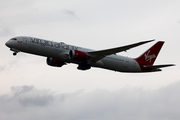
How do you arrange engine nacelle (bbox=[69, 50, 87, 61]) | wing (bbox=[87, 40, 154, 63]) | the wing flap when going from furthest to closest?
1. engine nacelle (bbox=[69, 50, 87, 61])
2. wing (bbox=[87, 40, 154, 63])
3. the wing flap

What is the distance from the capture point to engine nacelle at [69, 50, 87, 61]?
188ft

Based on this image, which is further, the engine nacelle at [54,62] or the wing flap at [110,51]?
the engine nacelle at [54,62]

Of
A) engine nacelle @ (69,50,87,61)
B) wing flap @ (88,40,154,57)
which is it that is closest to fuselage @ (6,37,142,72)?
A: engine nacelle @ (69,50,87,61)

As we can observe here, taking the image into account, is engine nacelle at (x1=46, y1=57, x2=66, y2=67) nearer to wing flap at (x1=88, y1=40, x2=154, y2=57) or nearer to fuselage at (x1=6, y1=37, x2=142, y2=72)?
fuselage at (x1=6, y1=37, x2=142, y2=72)

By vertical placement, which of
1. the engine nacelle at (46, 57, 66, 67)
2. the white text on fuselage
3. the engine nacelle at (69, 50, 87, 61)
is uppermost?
the white text on fuselage

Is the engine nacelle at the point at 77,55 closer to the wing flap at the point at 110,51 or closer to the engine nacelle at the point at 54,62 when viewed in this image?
the wing flap at the point at 110,51

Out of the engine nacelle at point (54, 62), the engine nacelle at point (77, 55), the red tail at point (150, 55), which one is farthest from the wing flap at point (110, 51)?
the red tail at point (150, 55)

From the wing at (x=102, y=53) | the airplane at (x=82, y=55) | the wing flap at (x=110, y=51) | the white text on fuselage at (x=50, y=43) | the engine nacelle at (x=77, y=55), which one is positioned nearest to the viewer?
the wing flap at (x=110, y=51)

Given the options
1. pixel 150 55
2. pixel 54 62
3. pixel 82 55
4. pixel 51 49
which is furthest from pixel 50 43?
pixel 150 55

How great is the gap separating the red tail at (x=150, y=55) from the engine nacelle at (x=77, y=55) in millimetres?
13454

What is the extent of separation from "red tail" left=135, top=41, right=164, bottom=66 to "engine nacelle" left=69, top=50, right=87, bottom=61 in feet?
44.1

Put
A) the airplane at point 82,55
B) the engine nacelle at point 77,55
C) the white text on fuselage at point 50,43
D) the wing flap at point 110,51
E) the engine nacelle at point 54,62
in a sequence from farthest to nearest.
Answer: the engine nacelle at point 54,62, the engine nacelle at point 77,55, the white text on fuselage at point 50,43, the airplane at point 82,55, the wing flap at point 110,51

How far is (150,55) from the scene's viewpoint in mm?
68375

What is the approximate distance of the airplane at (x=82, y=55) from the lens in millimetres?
56128
